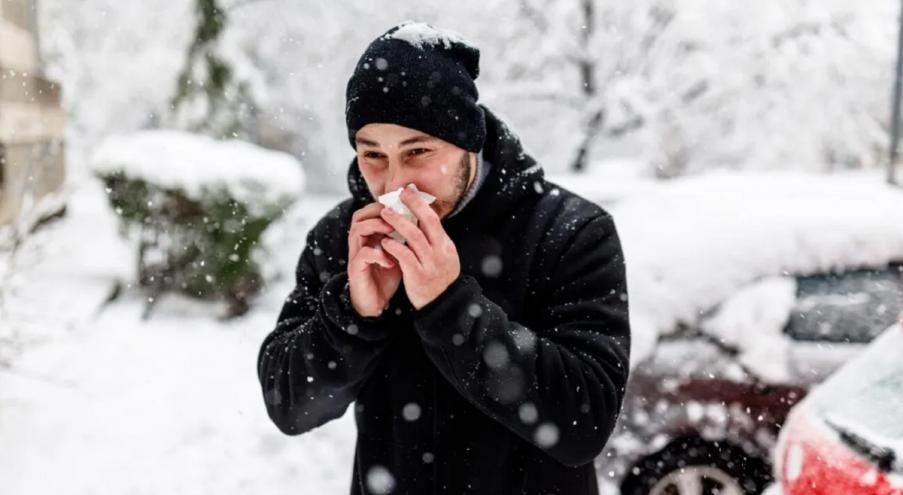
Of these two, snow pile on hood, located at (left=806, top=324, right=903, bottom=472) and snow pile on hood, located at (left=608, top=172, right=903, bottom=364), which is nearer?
snow pile on hood, located at (left=806, top=324, right=903, bottom=472)

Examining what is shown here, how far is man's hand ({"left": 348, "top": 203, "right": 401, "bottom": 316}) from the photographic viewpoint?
4.62 feet

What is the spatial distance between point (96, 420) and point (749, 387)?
407 centimetres

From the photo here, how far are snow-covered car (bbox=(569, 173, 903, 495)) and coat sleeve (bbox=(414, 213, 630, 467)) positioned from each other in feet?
7.20

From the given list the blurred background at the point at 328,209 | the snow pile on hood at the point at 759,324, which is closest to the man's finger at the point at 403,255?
the blurred background at the point at 328,209

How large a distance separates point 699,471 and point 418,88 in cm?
268

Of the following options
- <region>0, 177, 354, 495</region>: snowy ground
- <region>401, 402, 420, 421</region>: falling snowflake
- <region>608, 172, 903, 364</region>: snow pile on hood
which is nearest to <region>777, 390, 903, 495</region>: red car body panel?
<region>608, 172, 903, 364</region>: snow pile on hood

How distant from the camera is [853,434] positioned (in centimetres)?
231

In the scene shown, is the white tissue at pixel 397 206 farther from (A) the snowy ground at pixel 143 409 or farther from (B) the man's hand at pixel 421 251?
(A) the snowy ground at pixel 143 409

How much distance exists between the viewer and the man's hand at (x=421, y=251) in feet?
4.50

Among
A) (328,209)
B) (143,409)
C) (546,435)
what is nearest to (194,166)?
(328,209)

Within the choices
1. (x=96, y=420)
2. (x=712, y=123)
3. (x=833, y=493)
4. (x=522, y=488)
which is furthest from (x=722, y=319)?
(x=712, y=123)

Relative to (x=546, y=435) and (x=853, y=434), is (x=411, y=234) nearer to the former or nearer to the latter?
(x=546, y=435)

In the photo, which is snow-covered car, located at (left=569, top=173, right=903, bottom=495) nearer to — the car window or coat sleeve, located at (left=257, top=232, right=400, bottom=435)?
the car window

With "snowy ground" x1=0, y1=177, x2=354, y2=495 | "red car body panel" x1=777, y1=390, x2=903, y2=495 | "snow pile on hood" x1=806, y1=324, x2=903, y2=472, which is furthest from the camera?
"snowy ground" x1=0, y1=177, x2=354, y2=495
